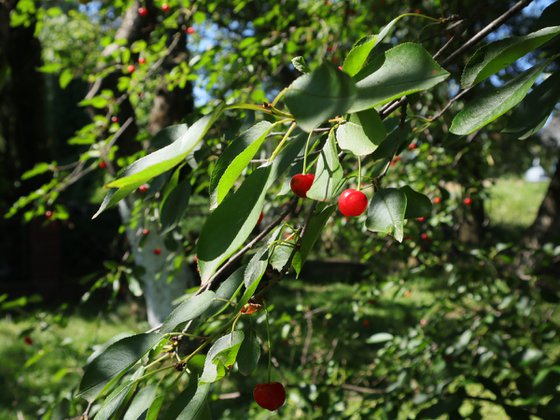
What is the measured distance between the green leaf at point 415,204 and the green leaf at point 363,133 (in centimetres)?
14

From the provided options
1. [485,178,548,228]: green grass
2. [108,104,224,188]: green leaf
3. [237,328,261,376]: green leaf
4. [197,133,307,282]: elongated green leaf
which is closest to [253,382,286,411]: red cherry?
[237,328,261,376]: green leaf

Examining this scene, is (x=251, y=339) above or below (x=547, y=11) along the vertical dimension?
below

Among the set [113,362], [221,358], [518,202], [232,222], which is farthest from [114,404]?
[518,202]

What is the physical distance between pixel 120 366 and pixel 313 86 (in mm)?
430

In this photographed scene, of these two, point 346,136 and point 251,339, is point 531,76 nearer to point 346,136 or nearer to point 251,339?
point 346,136

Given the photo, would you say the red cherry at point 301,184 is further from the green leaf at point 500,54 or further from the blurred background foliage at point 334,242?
the blurred background foliage at point 334,242

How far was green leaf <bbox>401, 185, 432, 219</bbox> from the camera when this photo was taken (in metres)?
0.76

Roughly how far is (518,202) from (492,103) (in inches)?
508

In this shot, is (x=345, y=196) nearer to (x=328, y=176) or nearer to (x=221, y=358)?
(x=328, y=176)

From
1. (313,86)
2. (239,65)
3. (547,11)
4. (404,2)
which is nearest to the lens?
(313,86)

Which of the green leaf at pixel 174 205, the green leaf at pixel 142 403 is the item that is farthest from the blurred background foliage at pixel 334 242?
the green leaf at pixel 142 403

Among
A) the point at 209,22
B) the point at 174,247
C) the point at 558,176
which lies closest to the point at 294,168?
the point at 174,247

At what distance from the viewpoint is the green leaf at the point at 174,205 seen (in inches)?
37.2

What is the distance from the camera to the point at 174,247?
172cm
